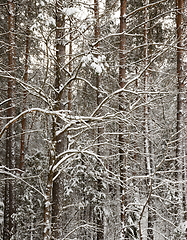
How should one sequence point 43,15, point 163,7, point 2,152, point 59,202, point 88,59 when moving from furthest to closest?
point 2,152 → point 163,7 → point 59,202 → point 43,15 → point 88,59

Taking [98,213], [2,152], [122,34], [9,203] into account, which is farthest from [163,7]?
[2,152]

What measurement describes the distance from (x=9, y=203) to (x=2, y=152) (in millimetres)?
6976

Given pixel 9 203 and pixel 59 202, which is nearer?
pixel 59 202

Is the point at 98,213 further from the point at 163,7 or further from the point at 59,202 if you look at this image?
the point at 163,7

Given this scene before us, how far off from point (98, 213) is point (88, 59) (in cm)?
670

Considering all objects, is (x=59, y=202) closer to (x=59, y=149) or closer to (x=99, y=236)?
(x=59, y=149)

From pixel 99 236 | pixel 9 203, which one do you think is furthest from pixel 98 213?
pixel 9 203

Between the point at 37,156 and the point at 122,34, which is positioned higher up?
the point at 122,34

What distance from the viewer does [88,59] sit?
3.77m

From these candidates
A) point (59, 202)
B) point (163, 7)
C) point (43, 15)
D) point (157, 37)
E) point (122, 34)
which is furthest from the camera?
point (157, 37)

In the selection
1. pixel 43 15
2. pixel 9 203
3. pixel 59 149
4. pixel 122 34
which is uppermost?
pixel 122 34

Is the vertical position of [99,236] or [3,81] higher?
[3,81]

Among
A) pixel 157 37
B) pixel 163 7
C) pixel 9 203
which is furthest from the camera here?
pixel 157 37

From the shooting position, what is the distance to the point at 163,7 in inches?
394
